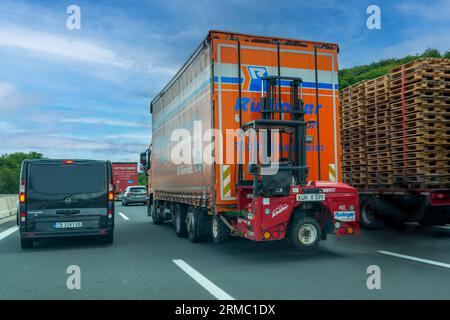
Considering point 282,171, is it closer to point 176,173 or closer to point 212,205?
point 212,205

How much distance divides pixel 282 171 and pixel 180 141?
13.4 feet

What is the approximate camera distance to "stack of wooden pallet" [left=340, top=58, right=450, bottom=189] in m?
11.9

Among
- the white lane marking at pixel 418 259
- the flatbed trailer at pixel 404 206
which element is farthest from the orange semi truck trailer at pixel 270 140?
the flatbed trailer at pixel 404 206

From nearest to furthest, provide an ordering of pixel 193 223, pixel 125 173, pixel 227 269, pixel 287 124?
pixel 227 269 < pixel 287 124 < pixel 193 223 < pixel 125 173

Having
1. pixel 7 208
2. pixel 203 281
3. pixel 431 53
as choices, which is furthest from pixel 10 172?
pixel 203 281

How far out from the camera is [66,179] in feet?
34.4

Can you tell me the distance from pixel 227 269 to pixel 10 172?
4728 inches

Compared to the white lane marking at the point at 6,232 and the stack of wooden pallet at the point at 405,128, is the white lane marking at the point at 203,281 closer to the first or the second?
the stack of wooden pallet at the point at 405,128

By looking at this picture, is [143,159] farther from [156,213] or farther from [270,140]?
[270,140]

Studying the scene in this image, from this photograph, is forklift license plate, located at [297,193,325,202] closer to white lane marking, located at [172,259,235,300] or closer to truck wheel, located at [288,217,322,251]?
truck wheel, located at [288,217,322,251]

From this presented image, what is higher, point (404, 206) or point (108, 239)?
point (404, 206)

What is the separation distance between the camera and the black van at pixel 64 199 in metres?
10.2

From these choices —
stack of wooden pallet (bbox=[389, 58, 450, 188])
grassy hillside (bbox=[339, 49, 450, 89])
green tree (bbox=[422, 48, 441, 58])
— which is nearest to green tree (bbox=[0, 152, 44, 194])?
grassy hillside (bbox=[339, 49, 450, 89])

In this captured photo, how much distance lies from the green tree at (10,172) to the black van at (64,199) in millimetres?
109565
